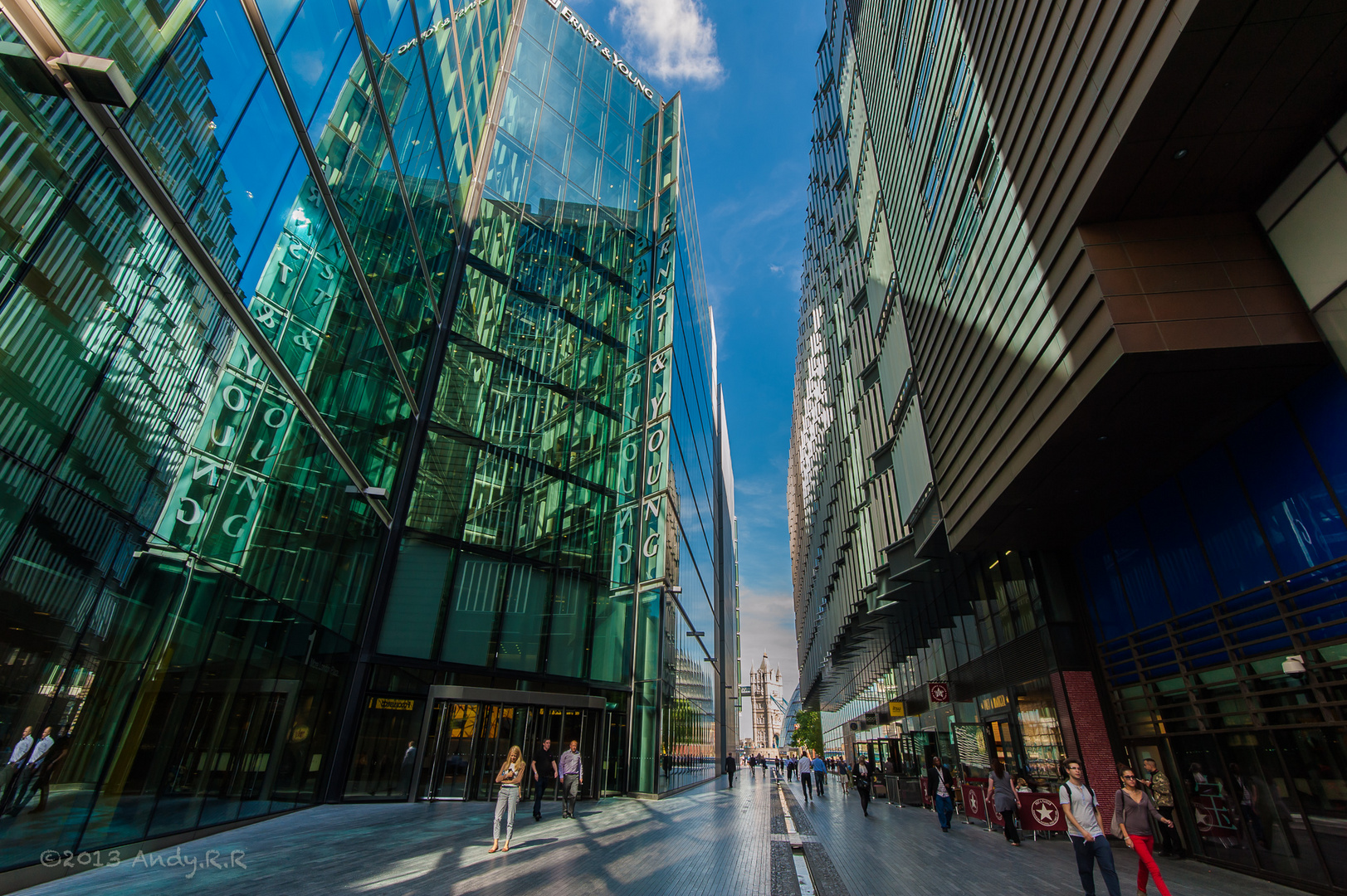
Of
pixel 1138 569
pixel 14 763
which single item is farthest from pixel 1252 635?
pixel 14 763

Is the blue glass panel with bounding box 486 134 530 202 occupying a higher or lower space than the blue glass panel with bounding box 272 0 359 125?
higher

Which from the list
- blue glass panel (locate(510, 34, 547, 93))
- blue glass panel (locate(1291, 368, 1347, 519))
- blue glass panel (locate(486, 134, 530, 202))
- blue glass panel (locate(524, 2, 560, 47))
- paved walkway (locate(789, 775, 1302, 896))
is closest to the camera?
blue glass panel (locate(1291, 368, 1347, 519))

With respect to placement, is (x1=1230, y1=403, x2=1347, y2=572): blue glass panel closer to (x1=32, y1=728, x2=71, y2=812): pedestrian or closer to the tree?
(x1=32, y1=728, x2=71, y2=812): pedestrian

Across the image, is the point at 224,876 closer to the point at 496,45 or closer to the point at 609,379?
the point at 609,379

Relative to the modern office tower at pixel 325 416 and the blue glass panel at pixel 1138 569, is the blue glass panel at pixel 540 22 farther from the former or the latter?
the blue glass panel at pixel 1138 569

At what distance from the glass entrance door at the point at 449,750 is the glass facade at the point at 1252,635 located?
51.1 ft

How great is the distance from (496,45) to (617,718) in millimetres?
24341

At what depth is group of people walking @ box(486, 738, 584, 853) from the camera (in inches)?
355

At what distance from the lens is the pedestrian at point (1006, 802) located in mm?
12367

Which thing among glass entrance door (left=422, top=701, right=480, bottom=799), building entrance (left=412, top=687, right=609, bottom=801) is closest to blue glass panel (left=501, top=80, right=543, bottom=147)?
building entrance (left=412, top=687, right=609, bottom=801)

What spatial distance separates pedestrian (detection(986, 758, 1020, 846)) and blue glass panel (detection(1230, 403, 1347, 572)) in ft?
24.4

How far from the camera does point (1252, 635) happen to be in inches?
351

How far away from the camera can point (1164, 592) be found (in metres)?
10.8

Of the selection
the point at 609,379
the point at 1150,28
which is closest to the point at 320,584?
the point at 609,379
